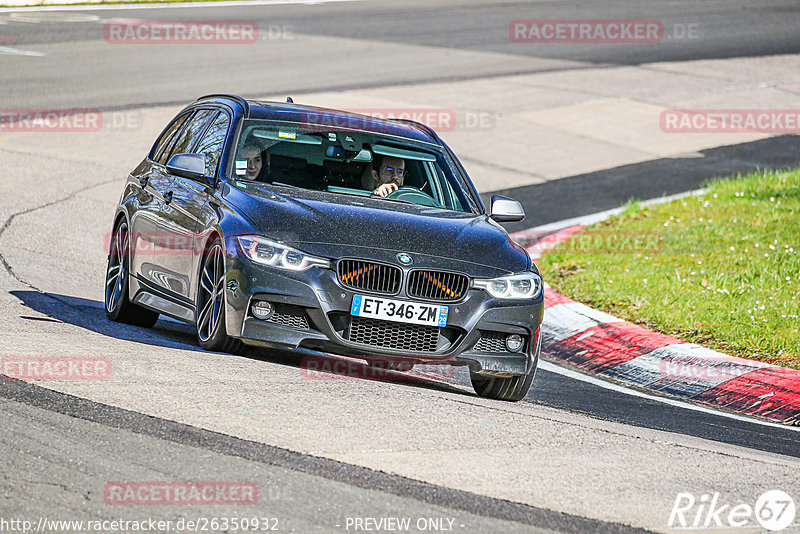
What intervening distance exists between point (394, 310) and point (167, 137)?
3.39 m

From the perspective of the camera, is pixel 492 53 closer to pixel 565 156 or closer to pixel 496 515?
pixel 565 156

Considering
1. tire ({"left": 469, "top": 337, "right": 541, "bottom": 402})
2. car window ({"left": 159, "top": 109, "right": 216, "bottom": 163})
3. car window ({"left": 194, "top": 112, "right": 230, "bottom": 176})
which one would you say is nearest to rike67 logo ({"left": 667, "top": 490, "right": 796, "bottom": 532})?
tire ({"left": 469, "top": 337, "right": 541, "bottom": 402})

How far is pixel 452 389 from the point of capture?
8156 mm

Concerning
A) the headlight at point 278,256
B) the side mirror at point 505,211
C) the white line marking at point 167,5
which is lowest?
the headlight at point 278,256

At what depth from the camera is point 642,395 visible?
28.5ft

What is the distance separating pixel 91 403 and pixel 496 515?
6.87 feet

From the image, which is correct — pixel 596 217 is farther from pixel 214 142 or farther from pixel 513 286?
pixel 513 286

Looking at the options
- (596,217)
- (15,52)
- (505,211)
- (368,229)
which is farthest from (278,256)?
(15,52)

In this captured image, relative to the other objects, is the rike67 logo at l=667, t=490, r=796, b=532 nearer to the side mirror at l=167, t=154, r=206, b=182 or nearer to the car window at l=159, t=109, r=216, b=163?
the side mirror at l=167, t=154, r=206, b=182

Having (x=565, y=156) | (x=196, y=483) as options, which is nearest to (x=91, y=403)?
(x=196, y=483)

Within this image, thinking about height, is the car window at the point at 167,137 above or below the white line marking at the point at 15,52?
above

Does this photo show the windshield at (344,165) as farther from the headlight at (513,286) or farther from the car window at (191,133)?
the headlight at (513,286)

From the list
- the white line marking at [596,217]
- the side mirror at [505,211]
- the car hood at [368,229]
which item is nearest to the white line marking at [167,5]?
the white line marking at [596,217]

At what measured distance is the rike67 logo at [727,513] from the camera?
5.20 meters
